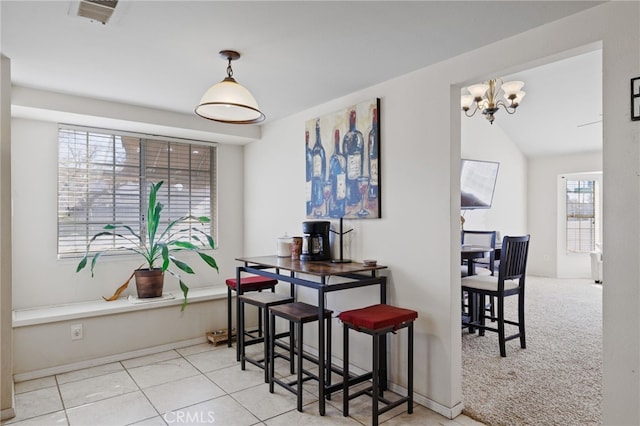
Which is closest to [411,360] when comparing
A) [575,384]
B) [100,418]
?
[575,384]

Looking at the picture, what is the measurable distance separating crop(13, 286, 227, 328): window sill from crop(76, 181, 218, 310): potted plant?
0.40 ft

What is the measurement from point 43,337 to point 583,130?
25.0 feet

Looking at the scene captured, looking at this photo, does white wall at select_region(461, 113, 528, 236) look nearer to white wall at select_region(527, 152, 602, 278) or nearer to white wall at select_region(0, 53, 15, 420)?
white wall at select_region(527, 152, 602, 278)

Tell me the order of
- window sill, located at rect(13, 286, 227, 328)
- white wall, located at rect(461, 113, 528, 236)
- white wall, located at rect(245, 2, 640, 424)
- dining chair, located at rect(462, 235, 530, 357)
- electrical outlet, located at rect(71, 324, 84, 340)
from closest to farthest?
white wall, located at rect(245, 2, 640, 424), window sill, located at rect(13, 286, 227, 328), electrical outlet, located at rect(71, 324, 84, 340), dining chair, located at rect(462, 235, 530, 357), white wall, located at rect(461, 113, 528, 236)

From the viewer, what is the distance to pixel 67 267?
368 centimetres

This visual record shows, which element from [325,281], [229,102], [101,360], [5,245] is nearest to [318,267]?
[325,281]

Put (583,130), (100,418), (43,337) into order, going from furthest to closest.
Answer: (583,130), (43,337), (100,418)

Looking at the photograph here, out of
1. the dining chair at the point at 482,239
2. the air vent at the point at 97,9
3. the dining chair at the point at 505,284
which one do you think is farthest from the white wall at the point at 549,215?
the air vent at the point at 97,9

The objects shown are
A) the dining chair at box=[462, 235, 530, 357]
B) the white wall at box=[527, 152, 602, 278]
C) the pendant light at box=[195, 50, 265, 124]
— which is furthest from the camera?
the white wall at box=[527, 152, 602, 278]

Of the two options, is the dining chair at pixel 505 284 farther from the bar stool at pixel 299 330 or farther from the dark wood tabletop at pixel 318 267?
the bar stool at pixel 299 330

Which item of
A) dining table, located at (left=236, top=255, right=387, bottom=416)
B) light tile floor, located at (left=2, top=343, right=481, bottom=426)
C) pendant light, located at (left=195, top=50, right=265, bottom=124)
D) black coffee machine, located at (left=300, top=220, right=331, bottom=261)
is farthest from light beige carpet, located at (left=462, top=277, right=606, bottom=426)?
pendant light, located at (left=195, top=50, right=265, bottom=124)

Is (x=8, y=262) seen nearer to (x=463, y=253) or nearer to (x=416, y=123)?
(x=416, y=123)

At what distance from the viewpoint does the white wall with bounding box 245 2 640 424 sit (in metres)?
1.80

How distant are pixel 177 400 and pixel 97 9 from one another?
96.7 inches
